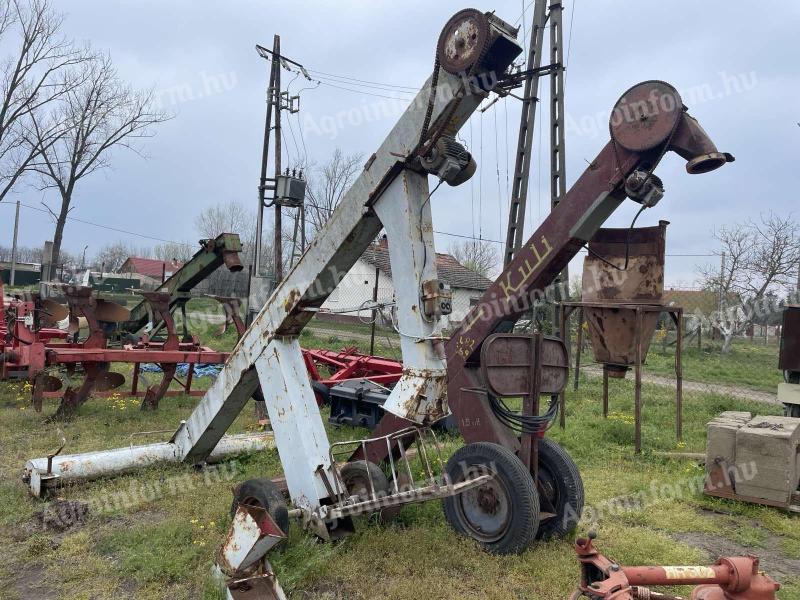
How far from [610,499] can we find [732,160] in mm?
2986

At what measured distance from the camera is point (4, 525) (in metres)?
4.01

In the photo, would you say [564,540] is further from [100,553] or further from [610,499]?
[100,553]

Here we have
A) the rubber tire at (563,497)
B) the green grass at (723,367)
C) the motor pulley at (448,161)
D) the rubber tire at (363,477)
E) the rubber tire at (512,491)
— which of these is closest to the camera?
the motor pulley at (448,161)

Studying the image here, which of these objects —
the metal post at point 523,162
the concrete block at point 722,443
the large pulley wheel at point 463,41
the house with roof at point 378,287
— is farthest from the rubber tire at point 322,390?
the house with roof at point 378,287

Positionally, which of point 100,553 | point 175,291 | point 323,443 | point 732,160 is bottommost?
point 100,553

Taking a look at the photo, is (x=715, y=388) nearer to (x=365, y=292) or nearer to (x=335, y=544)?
(x=335, y=544)

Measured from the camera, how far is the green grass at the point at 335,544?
3283 mm

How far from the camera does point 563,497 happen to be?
394cm

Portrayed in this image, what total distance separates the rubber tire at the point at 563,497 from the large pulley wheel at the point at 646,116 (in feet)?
7.13

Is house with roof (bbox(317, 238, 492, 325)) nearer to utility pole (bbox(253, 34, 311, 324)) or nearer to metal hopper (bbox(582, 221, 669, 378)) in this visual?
utility pole (bbox(253, 34, 311, 324))

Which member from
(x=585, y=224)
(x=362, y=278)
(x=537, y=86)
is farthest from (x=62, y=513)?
(x=362, y=278)

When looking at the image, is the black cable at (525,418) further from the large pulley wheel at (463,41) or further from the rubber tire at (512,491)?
the large pulley wheel at (463,41)

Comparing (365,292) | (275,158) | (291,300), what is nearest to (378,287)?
(365,292)

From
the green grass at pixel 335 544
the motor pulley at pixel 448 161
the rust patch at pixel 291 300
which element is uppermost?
the motor pulley at pixel 448 161
